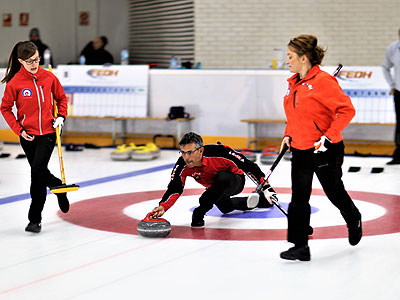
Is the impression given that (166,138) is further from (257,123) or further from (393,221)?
(393,221)

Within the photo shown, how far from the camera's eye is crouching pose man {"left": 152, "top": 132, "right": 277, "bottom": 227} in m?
5.69

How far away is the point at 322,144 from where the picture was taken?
456 cm

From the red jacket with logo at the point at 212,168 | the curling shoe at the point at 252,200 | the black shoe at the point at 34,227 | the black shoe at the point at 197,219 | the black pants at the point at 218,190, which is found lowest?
the black shoe at the point at 34,227

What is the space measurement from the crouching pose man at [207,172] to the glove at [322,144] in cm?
126

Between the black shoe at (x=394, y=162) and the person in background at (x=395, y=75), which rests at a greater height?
the person in background at (x=395, y=75)

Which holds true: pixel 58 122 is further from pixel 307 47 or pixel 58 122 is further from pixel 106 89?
pixel 106 89

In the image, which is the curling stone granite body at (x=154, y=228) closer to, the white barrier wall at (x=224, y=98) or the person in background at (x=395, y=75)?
the person in background at (x=395, y=75)

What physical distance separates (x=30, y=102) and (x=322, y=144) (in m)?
2.49

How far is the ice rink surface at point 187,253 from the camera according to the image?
4.16 m

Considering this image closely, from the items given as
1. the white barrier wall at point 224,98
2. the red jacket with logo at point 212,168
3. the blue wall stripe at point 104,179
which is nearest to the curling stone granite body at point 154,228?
the red jacket with logo at point 212,168

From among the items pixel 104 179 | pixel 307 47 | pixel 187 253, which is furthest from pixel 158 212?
pixel 104 179

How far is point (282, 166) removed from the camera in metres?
10.5

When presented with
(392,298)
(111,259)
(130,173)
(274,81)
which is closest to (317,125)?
(392,298)

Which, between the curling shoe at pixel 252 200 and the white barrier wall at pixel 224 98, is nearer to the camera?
the curling shoe at pixel 252 200
